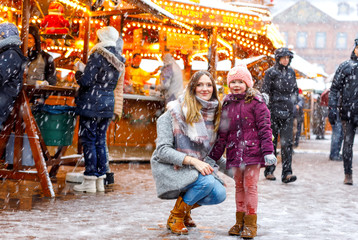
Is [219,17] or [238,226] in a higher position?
[219,17]

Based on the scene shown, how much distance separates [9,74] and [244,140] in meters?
2.76

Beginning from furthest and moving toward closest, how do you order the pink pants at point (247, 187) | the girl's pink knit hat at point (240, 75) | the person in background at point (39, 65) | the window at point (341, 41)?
1. the window at point (341, 41)
2. the person in background at point (39, 65)
3. the girl's pink knit hat at point (240, 75)
4. the pink pants at point (247, 187)

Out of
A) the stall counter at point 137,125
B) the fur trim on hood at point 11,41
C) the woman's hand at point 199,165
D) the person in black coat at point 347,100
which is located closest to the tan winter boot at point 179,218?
the woman's hand at point 199,165

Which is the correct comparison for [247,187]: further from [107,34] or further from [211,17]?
[211,17]

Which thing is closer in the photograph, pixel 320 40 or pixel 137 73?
pixel 137 73

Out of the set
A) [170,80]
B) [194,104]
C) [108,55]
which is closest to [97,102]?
[108,55]

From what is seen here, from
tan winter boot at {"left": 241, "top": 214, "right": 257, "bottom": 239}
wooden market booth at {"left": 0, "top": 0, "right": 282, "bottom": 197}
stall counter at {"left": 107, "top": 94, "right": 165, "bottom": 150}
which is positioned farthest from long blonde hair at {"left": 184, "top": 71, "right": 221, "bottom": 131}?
stall counter at {"left": 107, "top": 94, "right": 165, "bottom": 150}

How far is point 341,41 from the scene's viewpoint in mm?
63625

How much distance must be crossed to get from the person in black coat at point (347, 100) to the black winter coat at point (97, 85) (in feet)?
10.5

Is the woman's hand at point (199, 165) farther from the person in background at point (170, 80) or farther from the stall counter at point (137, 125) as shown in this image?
the stall counter at point (137, 125)

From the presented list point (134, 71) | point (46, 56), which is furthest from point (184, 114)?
point (134, 71)

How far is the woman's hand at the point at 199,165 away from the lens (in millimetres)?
4172

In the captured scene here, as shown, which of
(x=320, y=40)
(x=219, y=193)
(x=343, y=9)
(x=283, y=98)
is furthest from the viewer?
(x=343, y=9)

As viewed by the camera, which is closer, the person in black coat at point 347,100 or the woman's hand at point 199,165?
the woman's hand at point 199,165
